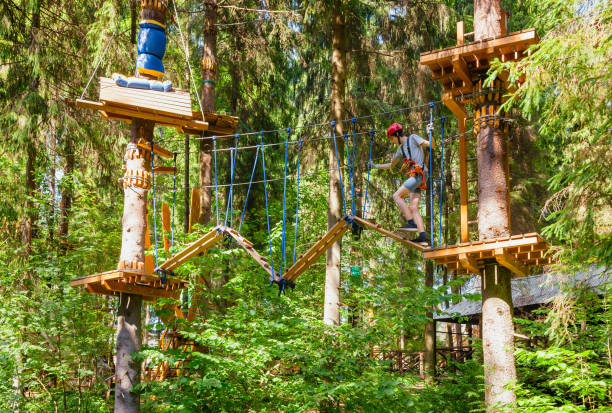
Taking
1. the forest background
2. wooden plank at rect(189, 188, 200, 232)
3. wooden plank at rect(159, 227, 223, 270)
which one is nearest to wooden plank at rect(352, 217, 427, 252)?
the forest background

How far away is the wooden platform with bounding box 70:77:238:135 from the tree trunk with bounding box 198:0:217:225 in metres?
3.17

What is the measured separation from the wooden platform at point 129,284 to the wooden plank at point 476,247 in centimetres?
344

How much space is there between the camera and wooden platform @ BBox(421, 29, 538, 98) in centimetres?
606

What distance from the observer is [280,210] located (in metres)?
14.9

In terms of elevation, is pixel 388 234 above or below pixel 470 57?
below

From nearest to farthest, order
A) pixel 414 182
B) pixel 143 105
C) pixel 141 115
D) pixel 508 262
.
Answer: pixel 508 262, pixel 414 182, pixel 143 105, pixel 141 115

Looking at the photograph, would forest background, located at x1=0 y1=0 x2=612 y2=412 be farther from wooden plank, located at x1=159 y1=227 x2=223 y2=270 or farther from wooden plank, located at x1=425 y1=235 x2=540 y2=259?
wooden plank, located at x1=425 y1=235 x2=540 y2=259

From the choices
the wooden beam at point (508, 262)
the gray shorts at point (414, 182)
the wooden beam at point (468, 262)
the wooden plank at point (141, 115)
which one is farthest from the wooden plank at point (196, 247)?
the wooden beam at point (508, 262)

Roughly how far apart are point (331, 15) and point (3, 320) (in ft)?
24.5

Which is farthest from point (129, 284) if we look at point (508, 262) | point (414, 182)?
point (508, 262)

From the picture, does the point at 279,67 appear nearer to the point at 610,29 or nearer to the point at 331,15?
the point at 331,15

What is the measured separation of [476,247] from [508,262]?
38 centimetres

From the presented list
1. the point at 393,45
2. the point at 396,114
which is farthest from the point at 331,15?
the point at 396,114

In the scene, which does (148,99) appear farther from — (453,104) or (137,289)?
(453,104)
